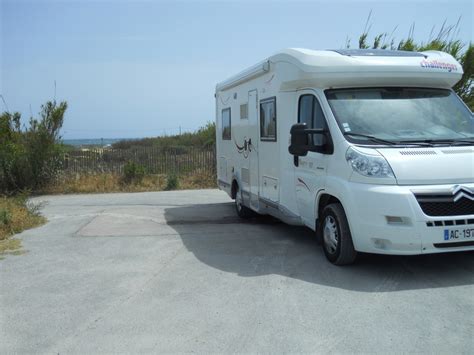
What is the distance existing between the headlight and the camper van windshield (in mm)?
296

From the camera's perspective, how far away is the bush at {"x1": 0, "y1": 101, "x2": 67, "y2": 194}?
1527cm

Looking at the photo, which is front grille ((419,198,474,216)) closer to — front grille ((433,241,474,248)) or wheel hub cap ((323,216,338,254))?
front grille ((433,241,474,248))

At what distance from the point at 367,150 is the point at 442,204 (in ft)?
3.15

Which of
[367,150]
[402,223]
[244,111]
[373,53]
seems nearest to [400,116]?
[367,150]

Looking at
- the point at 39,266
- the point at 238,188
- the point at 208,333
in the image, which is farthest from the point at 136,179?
the point at 208,333

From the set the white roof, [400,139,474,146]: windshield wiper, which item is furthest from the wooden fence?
[400,139,474,146]: windshield wiper

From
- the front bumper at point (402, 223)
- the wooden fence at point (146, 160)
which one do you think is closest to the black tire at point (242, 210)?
the front bumper at point (402, 223)

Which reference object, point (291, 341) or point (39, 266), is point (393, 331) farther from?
point (39, 266)

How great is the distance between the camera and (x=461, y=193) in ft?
17.2

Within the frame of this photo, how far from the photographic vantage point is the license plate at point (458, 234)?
17.0 ft

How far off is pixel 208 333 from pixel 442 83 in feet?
15.1

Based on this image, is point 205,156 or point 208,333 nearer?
point 208,333

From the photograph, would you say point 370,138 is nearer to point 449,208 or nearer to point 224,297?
point 449,208

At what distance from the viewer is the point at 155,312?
4.75m
